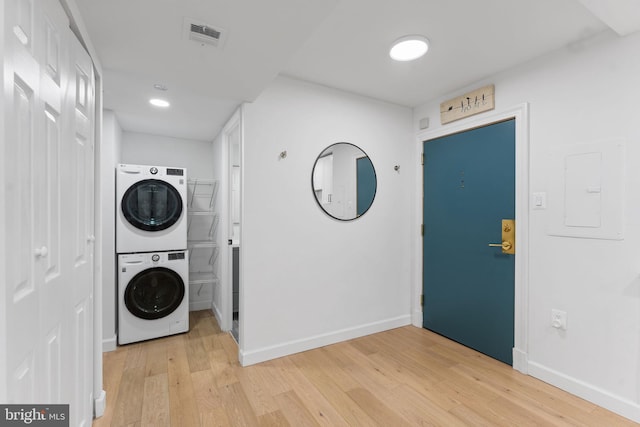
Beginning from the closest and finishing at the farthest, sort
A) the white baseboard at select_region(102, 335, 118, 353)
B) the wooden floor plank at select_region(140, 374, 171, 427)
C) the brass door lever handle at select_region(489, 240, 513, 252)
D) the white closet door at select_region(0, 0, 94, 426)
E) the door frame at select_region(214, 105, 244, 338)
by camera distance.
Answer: the white closet door at select_region(0, 0, 94, 426), the wooden floor plank at select_region(140, 374, 171, 427), the brass door lever handle at select_region(489, 240, 513, 252), the white baseboard at select_region(102, 335, 118, 353), the door frame at select_region(214, 105, 244, 338)

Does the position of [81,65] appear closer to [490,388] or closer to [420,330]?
[490,388]

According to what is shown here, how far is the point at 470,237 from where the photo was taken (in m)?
2.81

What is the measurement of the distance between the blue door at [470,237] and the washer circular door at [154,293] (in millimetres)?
2673

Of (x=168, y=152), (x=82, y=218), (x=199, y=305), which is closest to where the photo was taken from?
(x=82, y=218)

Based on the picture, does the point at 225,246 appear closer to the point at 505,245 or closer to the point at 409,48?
the point at 409,48

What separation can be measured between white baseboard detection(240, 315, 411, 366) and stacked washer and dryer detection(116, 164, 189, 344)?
1092 millimetres

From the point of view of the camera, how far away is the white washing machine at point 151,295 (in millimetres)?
2906

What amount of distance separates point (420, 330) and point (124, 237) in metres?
3.20

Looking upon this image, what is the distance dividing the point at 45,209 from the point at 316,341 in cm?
233

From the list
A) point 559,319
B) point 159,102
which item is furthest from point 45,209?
point 559,319

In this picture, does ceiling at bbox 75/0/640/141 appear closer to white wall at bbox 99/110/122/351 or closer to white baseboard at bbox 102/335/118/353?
white wall at bbox 99/110/122/351

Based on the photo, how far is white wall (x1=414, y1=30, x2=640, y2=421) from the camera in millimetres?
1886

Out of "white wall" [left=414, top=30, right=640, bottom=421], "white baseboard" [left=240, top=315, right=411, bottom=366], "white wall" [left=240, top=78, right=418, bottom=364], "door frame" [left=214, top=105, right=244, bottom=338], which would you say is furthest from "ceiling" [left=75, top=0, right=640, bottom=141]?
"white baseboard" [left=240, top=315, right=411, bottom=366]

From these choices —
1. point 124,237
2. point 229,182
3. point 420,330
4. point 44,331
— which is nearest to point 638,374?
point 420,330
